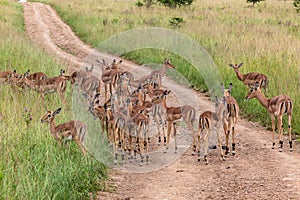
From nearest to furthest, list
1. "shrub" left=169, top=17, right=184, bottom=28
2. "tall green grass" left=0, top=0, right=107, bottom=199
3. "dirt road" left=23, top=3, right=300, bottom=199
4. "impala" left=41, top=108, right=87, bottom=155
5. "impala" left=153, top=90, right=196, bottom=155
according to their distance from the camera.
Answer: "tall green grass" left=0, top=0, right=107, bottom=199, "dirt road" left=23, top=3, right=300, bottom=199, "impala" left=41, top=108, right=87, bottom=155, "impala" left=153, top=90, right=196, bottom=155, "shrub" left=169, top=17, right=184, bottom=28

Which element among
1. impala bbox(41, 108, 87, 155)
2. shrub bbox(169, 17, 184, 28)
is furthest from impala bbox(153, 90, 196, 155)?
shrub bbox(169, 17, 184, 28)

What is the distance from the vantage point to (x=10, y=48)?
15695 mm

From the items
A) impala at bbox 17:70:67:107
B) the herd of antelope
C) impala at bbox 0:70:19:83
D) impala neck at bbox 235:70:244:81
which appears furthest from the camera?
impala neck at bbox 235:70:244:81

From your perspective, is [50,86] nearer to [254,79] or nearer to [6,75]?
[6,75]

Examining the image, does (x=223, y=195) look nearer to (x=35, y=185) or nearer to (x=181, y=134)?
(x=35, y=185)

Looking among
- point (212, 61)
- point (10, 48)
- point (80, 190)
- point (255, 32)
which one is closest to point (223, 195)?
point (80, 190)

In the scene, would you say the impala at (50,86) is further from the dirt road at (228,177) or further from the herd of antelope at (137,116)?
the dirt road at (228,177)

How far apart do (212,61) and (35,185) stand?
10.5 metres

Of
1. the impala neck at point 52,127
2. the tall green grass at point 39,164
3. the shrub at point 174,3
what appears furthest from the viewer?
the shrub at point 174,3

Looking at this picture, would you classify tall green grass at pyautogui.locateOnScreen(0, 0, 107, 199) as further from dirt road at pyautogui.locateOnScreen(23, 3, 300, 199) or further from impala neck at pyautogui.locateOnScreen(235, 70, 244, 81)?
impala neck at pyautogui.locateOnScreen(235, 70, 244, 81)

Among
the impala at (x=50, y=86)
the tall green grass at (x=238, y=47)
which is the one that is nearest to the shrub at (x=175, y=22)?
the tall green grass at (x=238, y=47)

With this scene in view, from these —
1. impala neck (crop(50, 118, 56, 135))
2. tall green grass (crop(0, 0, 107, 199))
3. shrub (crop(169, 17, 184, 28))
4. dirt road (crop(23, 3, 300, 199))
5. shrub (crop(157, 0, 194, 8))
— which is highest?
shrub (crop(157, 0, 194, 8))

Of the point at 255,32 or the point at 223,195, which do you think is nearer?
the point at 223,195

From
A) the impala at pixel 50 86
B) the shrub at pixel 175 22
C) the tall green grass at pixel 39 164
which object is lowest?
the tall green grass at pixel 39 164
